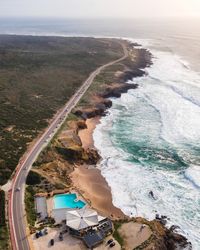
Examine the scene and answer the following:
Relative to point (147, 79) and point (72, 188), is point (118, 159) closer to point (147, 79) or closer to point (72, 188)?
point (72, 188)

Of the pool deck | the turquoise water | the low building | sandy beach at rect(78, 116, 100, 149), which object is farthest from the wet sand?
sandy beach at rect(78, 116, 100, 149)

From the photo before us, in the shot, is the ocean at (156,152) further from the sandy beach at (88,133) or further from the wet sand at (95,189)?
the sandy beach at (88,133)

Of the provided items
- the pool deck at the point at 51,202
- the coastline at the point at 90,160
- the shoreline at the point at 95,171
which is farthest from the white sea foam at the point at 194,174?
the pool deck at the point at 51,202

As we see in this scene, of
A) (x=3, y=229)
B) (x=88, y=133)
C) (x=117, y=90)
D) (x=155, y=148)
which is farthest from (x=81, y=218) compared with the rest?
(x=117, y=90)

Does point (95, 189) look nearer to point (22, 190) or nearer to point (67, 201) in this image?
point (67, 201)

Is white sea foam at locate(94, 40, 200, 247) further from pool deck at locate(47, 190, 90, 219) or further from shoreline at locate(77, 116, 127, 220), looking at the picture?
pool deck at locate(47, 190, 90, 219)

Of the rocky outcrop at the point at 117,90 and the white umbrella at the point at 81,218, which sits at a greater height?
the rocky outcrop at the point at 117,90
